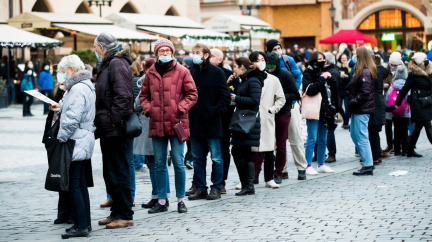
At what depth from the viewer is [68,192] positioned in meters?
9.16

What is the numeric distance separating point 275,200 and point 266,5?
44.0 m

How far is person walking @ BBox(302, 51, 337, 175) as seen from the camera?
42.9ft

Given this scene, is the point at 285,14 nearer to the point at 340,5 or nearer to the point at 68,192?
the point at 340,5

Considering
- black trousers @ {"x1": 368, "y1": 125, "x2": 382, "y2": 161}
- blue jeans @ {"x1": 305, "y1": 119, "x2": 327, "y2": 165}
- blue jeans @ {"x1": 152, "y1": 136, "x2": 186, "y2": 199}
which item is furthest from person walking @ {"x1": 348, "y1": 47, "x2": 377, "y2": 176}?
blue jeans @ {"x1": 152, "y1": 136, "x2": 186, "y2": 199}

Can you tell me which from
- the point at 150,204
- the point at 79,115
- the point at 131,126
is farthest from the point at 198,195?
the point at 79,115

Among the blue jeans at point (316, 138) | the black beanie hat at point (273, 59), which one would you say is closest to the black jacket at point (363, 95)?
the blue jeans at point (316, 138)

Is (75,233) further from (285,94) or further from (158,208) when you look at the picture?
(285,94)

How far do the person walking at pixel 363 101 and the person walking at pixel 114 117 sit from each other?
4688 mm

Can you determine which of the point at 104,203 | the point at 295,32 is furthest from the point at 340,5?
the point at 104,203

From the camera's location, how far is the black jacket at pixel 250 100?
10.9 meters

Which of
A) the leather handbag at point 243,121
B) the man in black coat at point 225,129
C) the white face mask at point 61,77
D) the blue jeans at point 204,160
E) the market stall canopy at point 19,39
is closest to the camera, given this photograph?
the white face mask at point 61,77

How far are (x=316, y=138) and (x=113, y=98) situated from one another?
5232 mm

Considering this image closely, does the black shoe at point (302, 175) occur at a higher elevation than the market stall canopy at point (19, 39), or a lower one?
lower

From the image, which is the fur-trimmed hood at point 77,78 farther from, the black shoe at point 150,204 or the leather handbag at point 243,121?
the leather handbag at point 243,121
